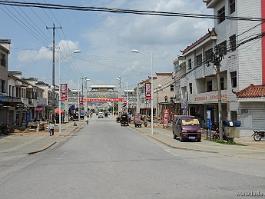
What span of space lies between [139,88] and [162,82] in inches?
992

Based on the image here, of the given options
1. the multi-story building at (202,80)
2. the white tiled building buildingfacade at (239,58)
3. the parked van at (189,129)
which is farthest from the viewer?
the multi-story building at (202,80)

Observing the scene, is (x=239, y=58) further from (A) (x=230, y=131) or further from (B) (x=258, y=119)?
(A) (x=230, y=131)

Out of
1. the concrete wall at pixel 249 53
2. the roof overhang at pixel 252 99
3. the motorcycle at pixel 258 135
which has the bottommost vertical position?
the motorcycle at pixel 258 135

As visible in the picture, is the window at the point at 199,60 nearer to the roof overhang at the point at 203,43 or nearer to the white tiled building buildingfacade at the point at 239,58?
the roof overhang at the point at 203,43

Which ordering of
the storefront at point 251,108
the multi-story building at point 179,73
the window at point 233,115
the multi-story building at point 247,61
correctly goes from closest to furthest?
1. the storefront at point 251,108
2. the multi-story building at point 247,61
3. the window at point 233,115
4. the multi-story building at point 179,73

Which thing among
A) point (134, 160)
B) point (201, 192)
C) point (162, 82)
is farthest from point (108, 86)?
point (201, 192)

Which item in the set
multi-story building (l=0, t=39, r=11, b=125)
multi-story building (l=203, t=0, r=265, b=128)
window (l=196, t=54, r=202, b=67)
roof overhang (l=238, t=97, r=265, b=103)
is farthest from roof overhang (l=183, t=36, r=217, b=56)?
multi-story building (l=0, t=39, r=11, b=125)

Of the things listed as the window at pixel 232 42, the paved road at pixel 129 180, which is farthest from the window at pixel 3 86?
the paved road at pixel 129 180

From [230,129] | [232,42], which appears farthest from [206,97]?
[230,129]

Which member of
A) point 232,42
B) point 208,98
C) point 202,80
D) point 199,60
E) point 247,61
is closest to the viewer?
point 247,61

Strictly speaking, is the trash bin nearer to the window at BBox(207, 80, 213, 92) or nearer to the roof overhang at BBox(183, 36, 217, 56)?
the roof overhang at BBox(183, 36, 217, 56)

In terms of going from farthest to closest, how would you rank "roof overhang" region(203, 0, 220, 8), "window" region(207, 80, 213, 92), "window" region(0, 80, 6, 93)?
"window" region(207, 80, 213, 92) < "window" region(0, 80, 6, 93) < "roof overhang" region(203, 0, 220, 8)

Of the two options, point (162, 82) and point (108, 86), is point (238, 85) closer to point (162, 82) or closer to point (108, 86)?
point (162, 82)

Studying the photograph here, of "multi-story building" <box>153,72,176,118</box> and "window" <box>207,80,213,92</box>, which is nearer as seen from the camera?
"window" <box>207,80,213,92</box>
